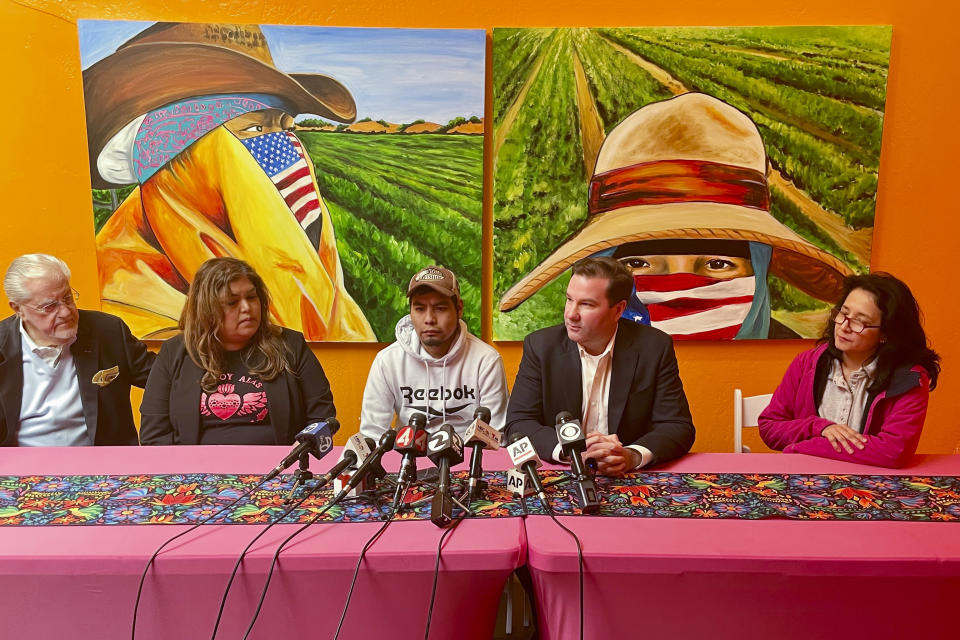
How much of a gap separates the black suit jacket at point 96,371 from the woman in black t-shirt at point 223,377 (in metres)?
0.25

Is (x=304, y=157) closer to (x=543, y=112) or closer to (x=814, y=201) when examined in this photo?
(x=543, y=112)

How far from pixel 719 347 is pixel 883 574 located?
1.93 metres

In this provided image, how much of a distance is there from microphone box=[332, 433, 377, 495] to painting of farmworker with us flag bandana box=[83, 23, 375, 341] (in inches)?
61.0

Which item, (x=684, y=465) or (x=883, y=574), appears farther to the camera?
(x=684, y=465)

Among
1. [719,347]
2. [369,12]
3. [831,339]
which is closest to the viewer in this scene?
[831,339]

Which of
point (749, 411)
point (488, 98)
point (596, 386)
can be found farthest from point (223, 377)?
point (749, 411)

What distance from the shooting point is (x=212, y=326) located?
2.05 metres

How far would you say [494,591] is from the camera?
1.22 metres

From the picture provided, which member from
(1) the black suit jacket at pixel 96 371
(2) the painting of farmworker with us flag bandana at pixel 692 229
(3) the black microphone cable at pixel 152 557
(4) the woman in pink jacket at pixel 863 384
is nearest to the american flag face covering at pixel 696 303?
(2) the painting of farmworker with us flag bandana at pixel 692 229

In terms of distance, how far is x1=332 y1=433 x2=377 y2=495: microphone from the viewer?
141cm

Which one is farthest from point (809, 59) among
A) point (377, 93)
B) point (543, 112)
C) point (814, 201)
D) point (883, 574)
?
point (883, 574)

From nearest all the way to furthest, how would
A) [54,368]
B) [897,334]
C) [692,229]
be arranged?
[897,334], [54,368], [692,229]

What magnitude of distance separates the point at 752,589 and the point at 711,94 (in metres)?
2.39

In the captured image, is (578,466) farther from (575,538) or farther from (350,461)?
(350,461)
